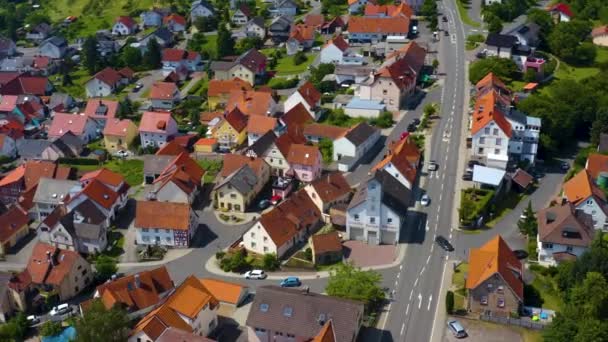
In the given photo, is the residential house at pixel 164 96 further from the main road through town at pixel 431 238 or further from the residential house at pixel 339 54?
the main road through town at pixel 431 238

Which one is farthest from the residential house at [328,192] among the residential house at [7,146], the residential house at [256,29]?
the residential house at [256,29]

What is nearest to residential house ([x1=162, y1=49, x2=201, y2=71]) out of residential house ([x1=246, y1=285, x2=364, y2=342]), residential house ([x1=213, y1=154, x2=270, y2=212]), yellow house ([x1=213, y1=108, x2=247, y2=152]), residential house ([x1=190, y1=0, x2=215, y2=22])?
residential house ([x1=190, y1=0, x2=215, y2=22])

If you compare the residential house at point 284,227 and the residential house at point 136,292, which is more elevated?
the residential house at point 136,292

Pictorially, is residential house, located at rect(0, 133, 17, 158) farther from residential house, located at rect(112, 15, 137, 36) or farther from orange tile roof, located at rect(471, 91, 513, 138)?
orange tile roof, located at rect(471, 91, 513, 138)

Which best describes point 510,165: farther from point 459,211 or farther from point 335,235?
point 335,235

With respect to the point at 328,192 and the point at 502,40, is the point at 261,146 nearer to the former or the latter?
the point at 328,192

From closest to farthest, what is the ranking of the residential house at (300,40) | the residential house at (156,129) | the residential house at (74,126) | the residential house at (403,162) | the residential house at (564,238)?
the residential house at (564,238)
the residential house at (403,162)
the residential house at (156,129)
the residential house at (74,126)
the residential house at (300,40)

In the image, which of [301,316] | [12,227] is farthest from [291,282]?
[12,227]
